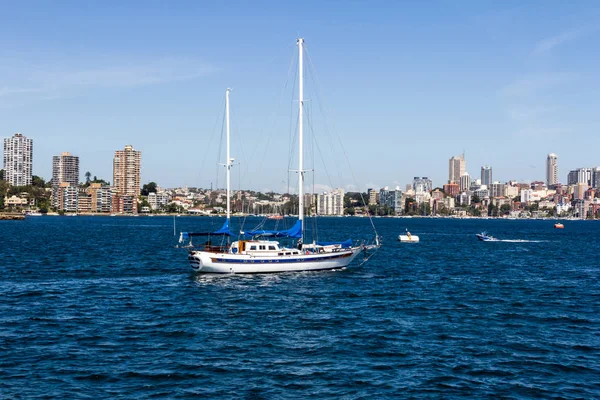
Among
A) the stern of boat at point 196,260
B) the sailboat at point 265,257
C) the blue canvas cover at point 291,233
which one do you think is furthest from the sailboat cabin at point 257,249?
the stern of boat at point 196,260

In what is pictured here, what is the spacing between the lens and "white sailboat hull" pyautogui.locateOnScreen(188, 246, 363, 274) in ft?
168

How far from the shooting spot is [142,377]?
23531 mm

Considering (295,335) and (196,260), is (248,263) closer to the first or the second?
(196,260)

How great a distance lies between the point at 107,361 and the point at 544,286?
35.9 meters

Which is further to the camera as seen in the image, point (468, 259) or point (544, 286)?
point (468, 259)

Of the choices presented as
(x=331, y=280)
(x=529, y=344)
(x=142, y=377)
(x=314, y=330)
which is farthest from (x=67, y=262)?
(x=529, y=344)

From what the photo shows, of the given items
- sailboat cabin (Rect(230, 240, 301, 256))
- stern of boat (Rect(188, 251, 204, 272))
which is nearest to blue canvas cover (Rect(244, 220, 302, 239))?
sailboat cabin (Rect(230, 240, 301, 256))

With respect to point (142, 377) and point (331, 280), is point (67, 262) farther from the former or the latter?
point (142, 377)

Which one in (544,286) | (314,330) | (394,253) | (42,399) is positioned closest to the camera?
(42,399)

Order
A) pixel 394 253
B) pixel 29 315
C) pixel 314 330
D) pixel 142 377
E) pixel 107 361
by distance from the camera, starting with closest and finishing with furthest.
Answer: pixel 142 377
pixel 107 361
pixel 314 330
pixel 29 315
pixel 394 253

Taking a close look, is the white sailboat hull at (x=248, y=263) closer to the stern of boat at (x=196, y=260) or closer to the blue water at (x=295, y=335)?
the stern of boat at (x=196, y=260)

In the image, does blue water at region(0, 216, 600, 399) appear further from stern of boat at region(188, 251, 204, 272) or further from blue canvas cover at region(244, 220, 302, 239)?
blue canvas cover at region(244, 220, 302, 239)

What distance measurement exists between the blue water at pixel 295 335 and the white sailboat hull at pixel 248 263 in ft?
2.99

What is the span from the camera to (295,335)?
30.7m
